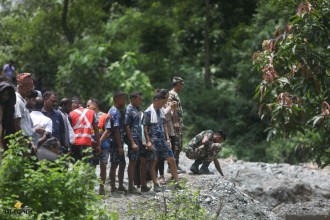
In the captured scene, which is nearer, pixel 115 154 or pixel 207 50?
pixel 115 154

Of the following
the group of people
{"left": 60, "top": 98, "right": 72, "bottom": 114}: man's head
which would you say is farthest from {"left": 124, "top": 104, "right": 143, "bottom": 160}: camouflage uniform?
{"left": 60, "top": 98, "right": 72, "bottom": 114}: man's head

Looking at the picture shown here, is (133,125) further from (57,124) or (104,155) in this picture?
(57,124)

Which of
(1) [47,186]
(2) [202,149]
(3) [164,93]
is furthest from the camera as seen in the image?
(2) [202,149]

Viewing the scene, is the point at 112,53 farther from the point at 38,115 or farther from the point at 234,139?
the point at 38,115

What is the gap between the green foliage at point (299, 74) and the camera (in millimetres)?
11242

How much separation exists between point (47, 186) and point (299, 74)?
593 centimetres

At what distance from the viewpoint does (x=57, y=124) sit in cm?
1105

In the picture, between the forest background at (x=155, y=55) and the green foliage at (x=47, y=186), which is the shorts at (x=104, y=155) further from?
the forest background at (x=155, y=55)

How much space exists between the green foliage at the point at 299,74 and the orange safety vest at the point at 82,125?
2.43 m

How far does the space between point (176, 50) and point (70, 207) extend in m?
21.8

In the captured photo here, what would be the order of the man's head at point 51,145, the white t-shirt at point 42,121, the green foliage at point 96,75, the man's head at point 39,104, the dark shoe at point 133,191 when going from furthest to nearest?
the green foliage at point 96,75, the dark shoe at point 133,191, the man's head at point 39,104, the white t-shirt at point 42,121, the man's head at point 51,145

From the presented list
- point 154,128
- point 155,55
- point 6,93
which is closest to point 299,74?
point 154,128

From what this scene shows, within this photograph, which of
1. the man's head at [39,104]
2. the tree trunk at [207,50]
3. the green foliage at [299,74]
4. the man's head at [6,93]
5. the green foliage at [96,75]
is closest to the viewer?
the man's head at [6,93]

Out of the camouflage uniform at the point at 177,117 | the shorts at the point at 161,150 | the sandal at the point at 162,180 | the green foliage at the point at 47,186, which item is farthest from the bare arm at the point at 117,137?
the green foliage at the point at 47,186
